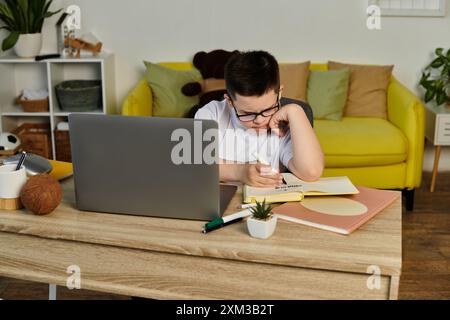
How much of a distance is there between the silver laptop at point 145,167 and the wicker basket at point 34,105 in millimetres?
2843

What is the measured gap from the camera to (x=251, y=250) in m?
1.39

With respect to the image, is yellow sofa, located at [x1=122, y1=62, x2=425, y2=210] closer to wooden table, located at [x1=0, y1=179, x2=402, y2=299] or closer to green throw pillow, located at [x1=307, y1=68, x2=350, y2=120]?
green throw pillow, located at [x1=307, y1=68, x2=350, y2=120]

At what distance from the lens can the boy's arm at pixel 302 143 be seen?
1.85 m

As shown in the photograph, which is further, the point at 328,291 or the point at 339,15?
the point at 339,15

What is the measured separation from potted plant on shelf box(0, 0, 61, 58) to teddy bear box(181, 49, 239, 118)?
3.41ft

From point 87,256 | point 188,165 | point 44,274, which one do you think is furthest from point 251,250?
point 44,274

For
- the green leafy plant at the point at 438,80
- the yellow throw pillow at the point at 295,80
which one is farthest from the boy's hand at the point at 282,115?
the green leafy plant at the point at 438,80

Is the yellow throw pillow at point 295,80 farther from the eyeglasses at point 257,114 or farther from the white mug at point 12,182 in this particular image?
the white mug at point 12,182

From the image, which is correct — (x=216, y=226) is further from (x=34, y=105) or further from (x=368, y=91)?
(x=34, y=105)

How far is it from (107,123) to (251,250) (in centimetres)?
47

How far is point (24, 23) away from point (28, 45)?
15 cm

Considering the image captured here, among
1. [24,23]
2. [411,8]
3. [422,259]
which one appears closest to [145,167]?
[422,259]

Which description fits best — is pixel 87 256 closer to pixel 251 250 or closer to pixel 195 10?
pixel 251 250

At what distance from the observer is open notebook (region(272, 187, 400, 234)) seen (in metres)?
1.51
